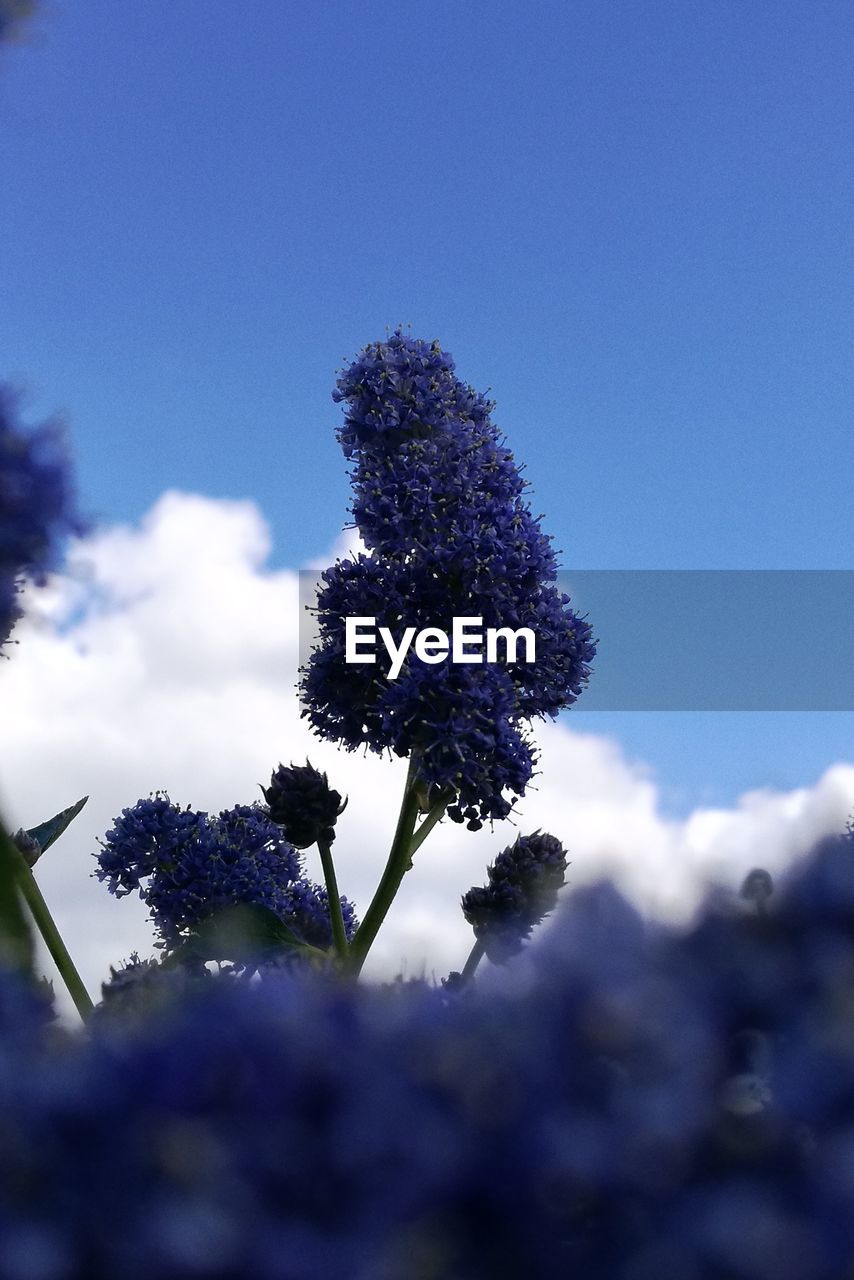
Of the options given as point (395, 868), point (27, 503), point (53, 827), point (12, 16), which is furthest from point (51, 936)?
point (12, 16)

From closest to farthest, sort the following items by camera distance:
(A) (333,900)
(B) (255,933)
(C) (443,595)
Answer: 1. (B) (255,933)
2. (A) (333,900)
3. (C) (443,595)


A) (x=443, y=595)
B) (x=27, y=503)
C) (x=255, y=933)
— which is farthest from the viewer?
(x=443, y=595)

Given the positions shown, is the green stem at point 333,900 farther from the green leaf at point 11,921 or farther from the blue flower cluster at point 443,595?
the green leaf at point 11,921

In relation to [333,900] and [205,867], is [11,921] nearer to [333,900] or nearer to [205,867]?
[333,900]

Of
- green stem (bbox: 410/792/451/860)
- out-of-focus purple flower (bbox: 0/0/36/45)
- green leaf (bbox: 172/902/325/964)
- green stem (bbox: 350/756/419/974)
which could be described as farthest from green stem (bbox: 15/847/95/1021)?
out-of-focus purple flower (bbox: 0/0/36/45)

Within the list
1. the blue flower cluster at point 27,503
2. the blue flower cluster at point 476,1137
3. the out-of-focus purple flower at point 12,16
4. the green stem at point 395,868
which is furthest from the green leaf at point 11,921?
the green stem at point 395,868

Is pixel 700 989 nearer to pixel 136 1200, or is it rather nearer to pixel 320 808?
pixel 136 1200

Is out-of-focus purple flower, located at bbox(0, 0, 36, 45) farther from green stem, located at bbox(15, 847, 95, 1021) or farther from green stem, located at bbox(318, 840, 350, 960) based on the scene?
A: green stem, located at bbox(318, 840, 350, 960)
